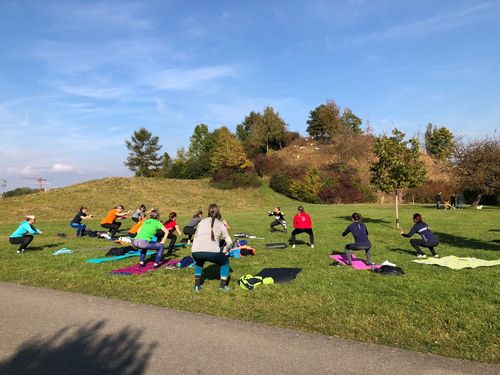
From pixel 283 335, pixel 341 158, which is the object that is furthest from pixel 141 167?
pixel 283 335

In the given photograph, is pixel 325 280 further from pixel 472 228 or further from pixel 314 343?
pixel 472 228

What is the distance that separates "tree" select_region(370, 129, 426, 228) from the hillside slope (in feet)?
83.9

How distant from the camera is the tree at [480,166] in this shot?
122 feet

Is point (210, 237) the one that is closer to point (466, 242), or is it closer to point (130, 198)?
point (466, 242)

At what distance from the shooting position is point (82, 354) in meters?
5.47

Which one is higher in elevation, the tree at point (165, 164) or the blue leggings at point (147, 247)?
the tree at point (165, 164)

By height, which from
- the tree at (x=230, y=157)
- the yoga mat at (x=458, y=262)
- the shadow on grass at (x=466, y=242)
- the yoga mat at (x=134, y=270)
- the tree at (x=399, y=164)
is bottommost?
the shadow on grass at (x=466, y=242)

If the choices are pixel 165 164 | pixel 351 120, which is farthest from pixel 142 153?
pixel 351 120

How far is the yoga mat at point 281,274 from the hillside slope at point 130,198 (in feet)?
110

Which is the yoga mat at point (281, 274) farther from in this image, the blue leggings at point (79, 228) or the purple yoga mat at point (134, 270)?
the blue leggings at point (79, 228)

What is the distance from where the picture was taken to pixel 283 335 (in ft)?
19.6

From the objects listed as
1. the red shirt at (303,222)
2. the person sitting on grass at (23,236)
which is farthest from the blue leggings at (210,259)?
the person sitting on grass at (23,236)

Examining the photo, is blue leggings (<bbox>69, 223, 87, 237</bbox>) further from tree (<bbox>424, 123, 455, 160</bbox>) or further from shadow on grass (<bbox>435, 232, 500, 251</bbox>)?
tree (<bbox>424, 123, 455, 160</bbox>)

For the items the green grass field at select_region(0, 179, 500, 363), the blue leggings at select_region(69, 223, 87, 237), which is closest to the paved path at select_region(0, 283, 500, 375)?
the green grass field at select_region(0, 179, 500, 363)
